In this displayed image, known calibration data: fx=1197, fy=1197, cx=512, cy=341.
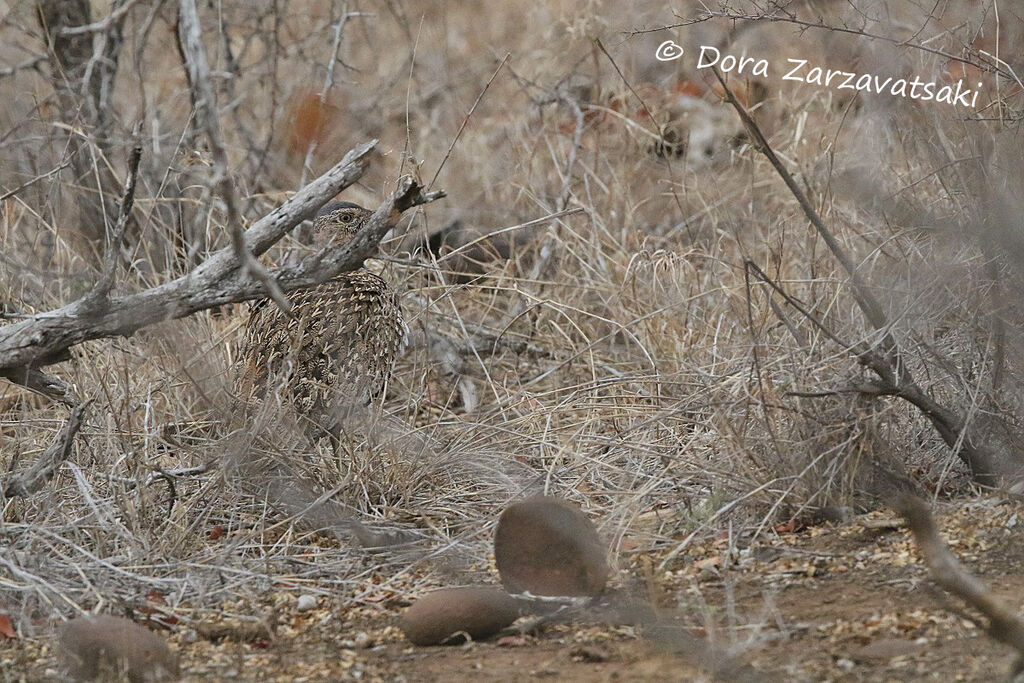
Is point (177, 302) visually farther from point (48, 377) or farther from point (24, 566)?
point (24, 566)

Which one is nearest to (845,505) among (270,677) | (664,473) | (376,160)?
(664,473)

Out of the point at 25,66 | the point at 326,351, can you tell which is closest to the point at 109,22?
the point at 326,351

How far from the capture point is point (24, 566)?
2.83 m

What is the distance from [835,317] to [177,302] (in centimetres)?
187

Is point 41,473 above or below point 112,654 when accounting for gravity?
above

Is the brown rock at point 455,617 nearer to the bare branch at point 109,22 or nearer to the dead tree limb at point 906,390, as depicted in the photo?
the dead tree limb at point 906,390

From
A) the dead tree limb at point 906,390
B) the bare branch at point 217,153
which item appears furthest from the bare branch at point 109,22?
the dead tree limb at point 906,390

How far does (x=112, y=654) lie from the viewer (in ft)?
7.41

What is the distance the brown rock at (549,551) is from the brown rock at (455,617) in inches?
5.7

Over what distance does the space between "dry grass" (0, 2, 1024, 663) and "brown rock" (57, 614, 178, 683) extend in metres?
0.38

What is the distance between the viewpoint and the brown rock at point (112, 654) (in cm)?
225

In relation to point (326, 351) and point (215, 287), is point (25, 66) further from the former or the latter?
point (215, 287)

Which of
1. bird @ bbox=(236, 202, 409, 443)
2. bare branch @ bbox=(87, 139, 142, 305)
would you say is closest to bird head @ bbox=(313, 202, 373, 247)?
bird @ bbox=(236, 202, 409, 443)

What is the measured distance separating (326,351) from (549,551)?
1045 millimetres
